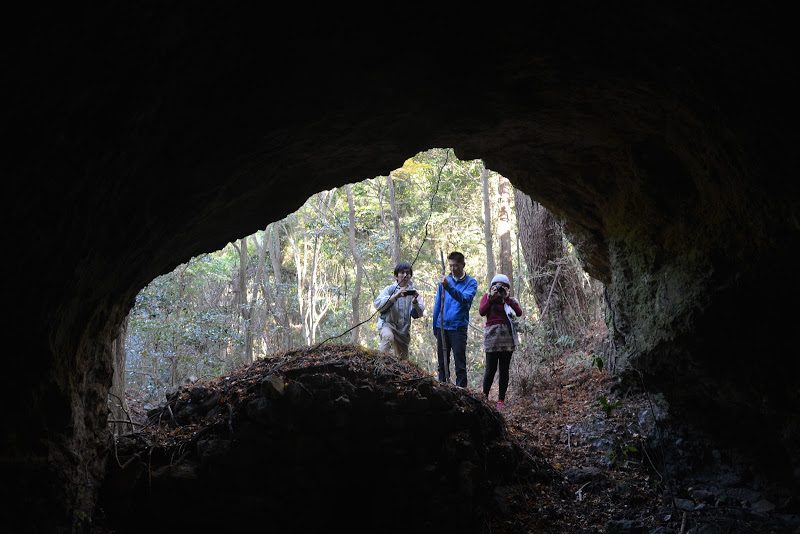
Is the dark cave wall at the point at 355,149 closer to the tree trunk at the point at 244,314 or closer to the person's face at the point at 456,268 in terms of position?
the person's face at the point at 456,268

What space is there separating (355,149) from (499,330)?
360 centimetres

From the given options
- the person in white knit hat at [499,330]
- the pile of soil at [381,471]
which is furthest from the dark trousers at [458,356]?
the pile of soil at [381,471]

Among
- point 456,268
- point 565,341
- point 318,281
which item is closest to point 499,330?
point 456,268

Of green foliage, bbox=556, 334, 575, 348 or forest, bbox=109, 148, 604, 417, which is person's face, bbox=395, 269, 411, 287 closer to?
forest, bbox=109, 148, 604, 417

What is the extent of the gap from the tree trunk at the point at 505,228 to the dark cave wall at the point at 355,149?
7.68 metres

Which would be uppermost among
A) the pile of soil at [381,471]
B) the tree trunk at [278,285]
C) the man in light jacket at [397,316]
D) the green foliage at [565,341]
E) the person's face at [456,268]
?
the tree trunk at [278,285]

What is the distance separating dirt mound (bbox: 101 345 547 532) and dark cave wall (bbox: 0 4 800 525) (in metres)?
0.67

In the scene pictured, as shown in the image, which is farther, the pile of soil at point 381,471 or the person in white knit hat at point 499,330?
the person in white knit hat at point 499,330

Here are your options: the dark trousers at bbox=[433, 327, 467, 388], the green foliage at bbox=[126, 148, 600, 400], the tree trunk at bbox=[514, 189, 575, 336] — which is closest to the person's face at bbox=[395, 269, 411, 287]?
the dark trousers at bbox=[433, 327, 467, 388]

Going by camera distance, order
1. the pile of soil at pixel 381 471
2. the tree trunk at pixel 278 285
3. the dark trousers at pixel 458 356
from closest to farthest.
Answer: the pile of soil at pixel 381 471, the dark trousers at pixel 458 356, the tree trunk at pixel 278 285

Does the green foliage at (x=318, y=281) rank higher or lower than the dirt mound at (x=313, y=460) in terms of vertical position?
higher

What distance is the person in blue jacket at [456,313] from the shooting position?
7.73m

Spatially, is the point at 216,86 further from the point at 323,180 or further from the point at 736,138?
the point at 736,138

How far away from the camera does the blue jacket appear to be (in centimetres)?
775
